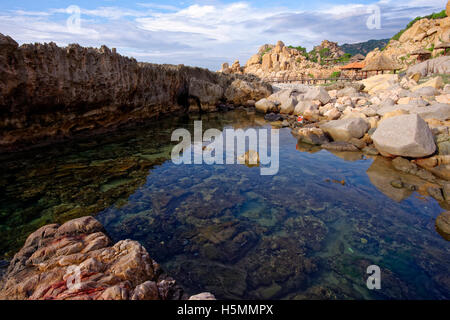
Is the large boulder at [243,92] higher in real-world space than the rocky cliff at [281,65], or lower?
lower

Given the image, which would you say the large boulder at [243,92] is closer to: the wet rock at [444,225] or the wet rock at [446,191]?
the wet rock at [446,191]

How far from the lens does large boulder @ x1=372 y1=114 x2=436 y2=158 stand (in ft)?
24.7

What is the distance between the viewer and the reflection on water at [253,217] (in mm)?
3836

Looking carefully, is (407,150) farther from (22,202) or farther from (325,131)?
(22,202)

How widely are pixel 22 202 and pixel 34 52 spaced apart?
17.9 ft

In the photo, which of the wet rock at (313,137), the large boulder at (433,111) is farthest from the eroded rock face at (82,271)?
the large boulder at (433,111)

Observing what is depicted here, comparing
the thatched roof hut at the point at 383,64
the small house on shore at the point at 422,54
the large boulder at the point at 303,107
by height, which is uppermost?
the small house on shore at the point at 422,54

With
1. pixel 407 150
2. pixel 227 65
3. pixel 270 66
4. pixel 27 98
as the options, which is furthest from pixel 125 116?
pixel 227 65

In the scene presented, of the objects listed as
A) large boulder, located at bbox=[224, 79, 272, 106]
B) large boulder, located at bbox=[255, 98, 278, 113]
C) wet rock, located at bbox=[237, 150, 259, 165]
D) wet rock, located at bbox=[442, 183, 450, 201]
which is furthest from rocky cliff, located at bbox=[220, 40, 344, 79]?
wet rock, located at bbox=[442, 183, 450, 201]

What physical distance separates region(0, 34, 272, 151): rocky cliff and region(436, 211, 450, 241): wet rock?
40.0ft

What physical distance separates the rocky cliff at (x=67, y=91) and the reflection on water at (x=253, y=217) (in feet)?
3.88

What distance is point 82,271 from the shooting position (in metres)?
2.70

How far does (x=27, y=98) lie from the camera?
8203mm

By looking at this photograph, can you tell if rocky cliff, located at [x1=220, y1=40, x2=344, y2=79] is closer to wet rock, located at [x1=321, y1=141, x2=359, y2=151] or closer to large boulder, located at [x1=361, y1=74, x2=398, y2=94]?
large boulder, located at [x1=361, y1=74, x2=398, y2=94]
